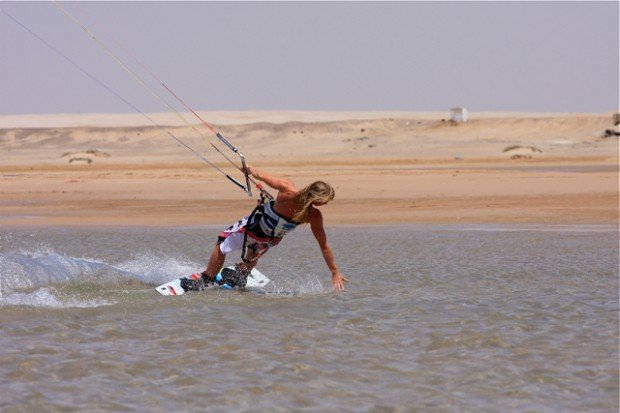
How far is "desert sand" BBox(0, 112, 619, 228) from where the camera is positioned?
18750 mm

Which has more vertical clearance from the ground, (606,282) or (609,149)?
(609,149)

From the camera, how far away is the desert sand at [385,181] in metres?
18.8

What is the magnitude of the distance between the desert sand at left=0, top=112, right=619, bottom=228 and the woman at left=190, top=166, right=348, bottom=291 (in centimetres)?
803

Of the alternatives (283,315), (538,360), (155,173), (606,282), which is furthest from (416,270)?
(155,173)

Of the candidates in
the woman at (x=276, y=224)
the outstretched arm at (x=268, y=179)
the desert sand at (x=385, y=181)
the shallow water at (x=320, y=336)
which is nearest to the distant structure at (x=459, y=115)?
the desert sand at (x=385, y=181)

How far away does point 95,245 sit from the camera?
565 inches

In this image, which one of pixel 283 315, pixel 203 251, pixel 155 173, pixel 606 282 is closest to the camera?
pixel 283 315

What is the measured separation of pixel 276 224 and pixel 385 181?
1637cm

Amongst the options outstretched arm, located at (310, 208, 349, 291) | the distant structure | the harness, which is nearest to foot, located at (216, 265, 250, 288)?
the harness

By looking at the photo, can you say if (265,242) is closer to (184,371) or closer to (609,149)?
(184,371)

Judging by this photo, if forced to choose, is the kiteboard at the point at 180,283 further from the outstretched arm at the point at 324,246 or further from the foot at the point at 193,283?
the outstretched arm at the point at 324,246

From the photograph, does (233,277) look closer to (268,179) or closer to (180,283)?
(180,283)

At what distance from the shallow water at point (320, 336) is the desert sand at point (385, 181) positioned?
19.3 ft

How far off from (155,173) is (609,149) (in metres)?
19.6
